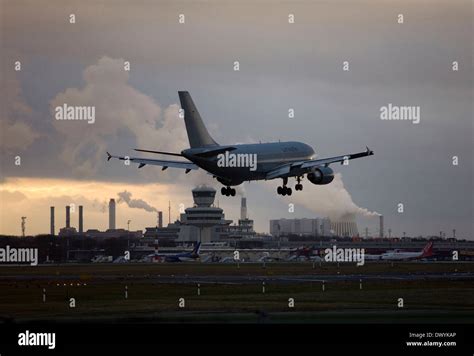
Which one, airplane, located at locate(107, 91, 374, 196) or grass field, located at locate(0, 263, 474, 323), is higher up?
airplane, located at locate(107, 91, 374, 196)

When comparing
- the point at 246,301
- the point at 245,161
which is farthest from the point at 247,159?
the point at 246,301

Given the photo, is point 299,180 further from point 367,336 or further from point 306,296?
point 367,336

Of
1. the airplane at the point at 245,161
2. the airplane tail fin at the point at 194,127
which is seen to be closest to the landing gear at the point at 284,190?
the airplane at the point at 245,161

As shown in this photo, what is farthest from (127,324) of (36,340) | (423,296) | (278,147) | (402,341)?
(278,147)

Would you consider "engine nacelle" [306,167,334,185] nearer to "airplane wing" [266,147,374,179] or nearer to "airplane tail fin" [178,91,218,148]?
"airplane wing" [266,147,374,179]

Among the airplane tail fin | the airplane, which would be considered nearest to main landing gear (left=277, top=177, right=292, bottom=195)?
the airplane

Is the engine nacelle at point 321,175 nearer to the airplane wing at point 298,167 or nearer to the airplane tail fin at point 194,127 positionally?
the airplane wing at point 298,167
